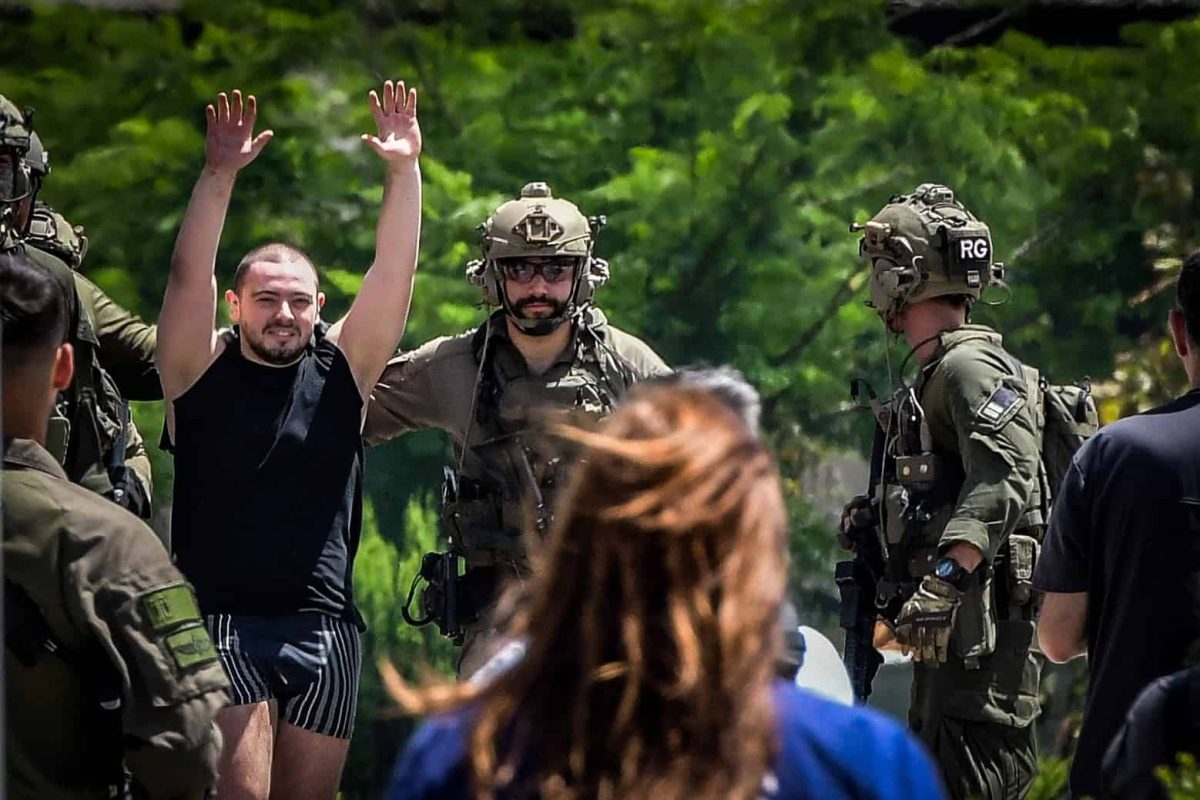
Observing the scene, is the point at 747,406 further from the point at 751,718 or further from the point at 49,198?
the point at 49,198

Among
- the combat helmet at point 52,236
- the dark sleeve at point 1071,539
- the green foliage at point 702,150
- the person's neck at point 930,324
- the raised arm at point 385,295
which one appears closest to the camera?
the dark sleeve at point 1071,539

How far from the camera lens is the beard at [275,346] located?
5.61 meters

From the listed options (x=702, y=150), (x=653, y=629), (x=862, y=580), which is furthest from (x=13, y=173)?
(x=702, y=150)

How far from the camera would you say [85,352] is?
5758mm

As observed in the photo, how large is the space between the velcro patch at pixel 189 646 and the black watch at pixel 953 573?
2.86 m

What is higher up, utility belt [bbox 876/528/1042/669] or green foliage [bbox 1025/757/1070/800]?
utility belt [bbox 876/528/1042/669]

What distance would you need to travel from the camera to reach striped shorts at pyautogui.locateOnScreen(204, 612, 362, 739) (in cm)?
544

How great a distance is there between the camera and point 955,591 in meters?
5.92

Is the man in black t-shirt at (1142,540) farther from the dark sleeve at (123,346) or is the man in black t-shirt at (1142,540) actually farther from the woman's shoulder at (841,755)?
the dark sleeve at (123,346)

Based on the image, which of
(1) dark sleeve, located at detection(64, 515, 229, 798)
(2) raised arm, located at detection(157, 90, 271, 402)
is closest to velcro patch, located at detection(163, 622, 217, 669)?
(1) dark sleeve, located at detection(64, 515, 229, 798)

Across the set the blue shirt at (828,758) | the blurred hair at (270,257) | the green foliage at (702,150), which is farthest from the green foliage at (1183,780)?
the green foliage at (702,150)

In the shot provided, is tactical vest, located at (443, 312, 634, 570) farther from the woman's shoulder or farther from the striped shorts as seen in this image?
the woman's shoulder

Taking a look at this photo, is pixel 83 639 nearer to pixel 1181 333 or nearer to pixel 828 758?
pixel 828 758

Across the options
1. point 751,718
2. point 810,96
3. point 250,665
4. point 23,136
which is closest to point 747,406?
point 751,718
